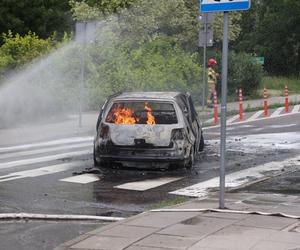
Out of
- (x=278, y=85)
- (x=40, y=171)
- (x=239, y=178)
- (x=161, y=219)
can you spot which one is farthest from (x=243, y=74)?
(x=161, y=219)

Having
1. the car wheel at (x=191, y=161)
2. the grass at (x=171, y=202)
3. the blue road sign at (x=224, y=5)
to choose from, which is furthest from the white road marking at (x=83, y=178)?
the blue road sign at (x=224, y=5)

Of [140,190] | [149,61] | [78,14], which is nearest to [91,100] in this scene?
[149,61]

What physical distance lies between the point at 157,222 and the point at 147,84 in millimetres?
18453

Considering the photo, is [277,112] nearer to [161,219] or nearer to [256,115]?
[256,115]

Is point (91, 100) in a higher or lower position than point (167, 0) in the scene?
lower

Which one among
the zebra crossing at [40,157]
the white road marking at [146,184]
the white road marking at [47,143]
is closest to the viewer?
the white road marking at [146,184]

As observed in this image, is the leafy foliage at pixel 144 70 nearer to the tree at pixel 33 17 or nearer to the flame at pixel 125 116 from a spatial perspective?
the tree at pixel 33 17

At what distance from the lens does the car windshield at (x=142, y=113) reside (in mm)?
12391

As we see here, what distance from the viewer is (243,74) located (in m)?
31.5

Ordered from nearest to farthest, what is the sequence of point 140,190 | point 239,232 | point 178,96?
point 239,232, point 140,190, point 178,96

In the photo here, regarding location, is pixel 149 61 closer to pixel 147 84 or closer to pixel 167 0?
pixel 147 84

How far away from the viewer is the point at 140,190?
10.4m

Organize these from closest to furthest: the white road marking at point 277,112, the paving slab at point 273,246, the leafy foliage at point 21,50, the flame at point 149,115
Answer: the paving slab at point 273,246 < the flame at point 149,115 < the leafy foliage at point 21,50 < the white road marking at point 277,112

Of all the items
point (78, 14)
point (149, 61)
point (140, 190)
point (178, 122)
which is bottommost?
point (140, 190)
